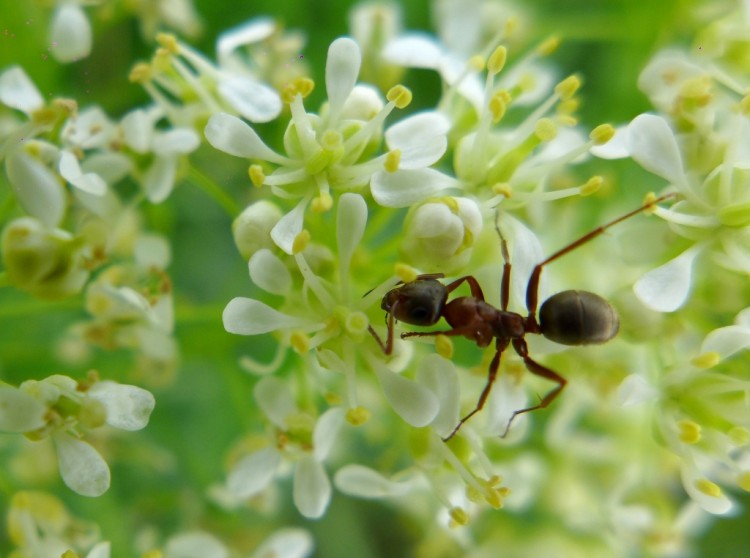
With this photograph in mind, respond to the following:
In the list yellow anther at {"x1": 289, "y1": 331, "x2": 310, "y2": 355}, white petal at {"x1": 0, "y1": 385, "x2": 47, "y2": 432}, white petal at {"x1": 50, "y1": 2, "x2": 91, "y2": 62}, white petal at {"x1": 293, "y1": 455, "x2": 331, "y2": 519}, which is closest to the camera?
white petal at {"x1": 0, "y1": 385, "x2": 47, "y2": 432}

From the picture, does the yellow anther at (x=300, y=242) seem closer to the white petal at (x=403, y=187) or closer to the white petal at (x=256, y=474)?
the white petal at (x=403, y=187)

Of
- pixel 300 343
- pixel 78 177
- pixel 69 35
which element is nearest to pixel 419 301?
pixel 300 343

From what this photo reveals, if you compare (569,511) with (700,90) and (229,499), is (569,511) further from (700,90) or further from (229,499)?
(700,90)

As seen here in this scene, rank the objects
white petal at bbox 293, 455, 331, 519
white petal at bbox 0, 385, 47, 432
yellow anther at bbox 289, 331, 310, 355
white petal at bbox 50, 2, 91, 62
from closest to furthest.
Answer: white petal at bbox 0, 385, 47, 432
yellow anther at bbox 289, 331, 310, 355
white petal at bbox 293, 455, 331, 519
white petal at bbox 50, 2, 91, 62

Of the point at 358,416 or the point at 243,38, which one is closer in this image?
the point at 358,416

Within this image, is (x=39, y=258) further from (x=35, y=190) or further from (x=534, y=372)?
(x=534, y=372)

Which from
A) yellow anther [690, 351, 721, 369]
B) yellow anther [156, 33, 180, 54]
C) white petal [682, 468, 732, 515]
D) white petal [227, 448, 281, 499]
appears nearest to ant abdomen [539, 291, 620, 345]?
yellow anther [690, 351, 721, 369]

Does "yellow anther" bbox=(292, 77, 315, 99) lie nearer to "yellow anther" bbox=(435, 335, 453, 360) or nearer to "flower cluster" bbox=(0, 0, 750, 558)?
"flower cluster" bbox=(0, 0, 750, 558)
